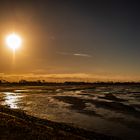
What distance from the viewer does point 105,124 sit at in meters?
25.3

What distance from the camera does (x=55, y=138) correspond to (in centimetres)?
1688

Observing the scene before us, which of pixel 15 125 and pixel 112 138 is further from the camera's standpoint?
pixel 15 125

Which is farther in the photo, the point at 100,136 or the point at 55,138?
the point at 100,136

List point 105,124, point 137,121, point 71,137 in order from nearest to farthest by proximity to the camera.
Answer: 1. point 71,137
2. point 105,124
3. point 137,121

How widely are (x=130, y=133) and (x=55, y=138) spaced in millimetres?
6899

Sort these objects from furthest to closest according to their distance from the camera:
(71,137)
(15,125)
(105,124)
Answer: (105,124) → (15,125) → (71,137)

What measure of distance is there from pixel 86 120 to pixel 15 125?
880 centimetres

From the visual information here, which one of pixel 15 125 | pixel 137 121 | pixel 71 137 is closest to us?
pixel 71 137

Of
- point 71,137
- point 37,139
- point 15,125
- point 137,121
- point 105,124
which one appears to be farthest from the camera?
point 137,121

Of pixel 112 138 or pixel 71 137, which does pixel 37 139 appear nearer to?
pixel 71 137

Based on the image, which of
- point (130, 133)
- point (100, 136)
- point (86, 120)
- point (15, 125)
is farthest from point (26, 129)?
point (86, 120)

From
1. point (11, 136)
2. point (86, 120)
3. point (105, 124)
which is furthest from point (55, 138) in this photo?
point (86, 120)

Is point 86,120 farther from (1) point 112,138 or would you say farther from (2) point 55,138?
(2) point 55,138

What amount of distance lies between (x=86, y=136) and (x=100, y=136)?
109cm
